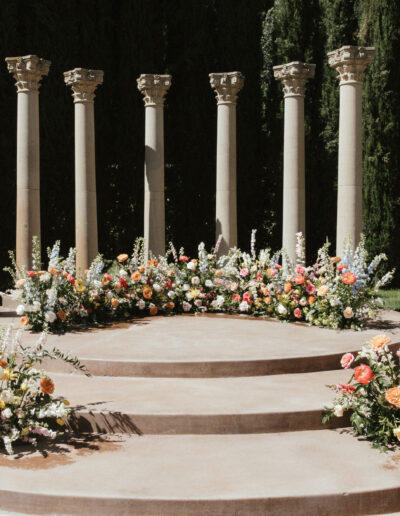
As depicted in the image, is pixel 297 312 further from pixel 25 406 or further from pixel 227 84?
pixel 227 84

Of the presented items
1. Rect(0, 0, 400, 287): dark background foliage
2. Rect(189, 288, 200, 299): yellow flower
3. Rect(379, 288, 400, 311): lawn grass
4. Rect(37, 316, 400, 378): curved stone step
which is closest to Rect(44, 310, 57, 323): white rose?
Rect(37, 316, 400, 378): curved stone step

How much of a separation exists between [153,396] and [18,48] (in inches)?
1454

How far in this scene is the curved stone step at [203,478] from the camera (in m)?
10.8

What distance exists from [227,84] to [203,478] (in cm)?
2663

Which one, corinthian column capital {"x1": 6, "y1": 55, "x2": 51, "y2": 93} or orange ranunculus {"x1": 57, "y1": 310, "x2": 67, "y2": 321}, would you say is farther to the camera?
corinthian column capital {"x1": 6, "y1": 55, "x2": 51, "y2": 93}

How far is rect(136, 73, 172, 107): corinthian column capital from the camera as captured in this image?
34.9 m

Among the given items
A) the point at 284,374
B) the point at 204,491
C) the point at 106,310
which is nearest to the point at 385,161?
the point at 106,310

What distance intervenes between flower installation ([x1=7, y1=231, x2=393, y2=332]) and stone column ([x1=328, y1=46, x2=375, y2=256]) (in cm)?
416

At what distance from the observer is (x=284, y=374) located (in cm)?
1775

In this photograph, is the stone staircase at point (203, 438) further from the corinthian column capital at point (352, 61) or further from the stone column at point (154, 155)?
the stone column at point (154, 155)

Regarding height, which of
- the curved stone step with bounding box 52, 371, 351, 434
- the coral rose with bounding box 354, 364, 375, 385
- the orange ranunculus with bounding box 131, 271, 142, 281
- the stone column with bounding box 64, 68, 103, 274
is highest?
the stone column with bounding box 64, 68, 103, 274

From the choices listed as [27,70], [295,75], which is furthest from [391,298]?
[27,70]

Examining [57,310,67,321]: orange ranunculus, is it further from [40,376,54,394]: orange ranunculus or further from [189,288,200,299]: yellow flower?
[40,376,54,394]: orange ranunculus

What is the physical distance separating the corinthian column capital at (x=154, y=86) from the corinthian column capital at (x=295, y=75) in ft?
21.7
